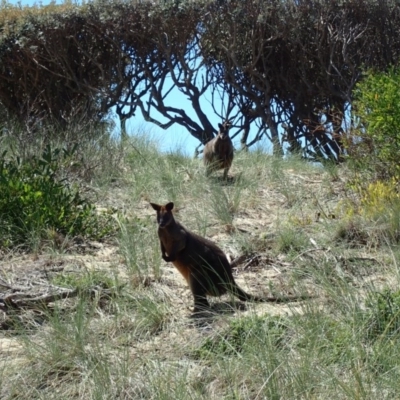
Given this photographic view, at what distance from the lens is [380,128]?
8945mm

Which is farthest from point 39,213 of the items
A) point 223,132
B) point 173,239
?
point 223,132

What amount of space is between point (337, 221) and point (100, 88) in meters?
7.51

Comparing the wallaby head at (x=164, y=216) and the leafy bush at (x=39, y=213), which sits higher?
the leafy bush at (x=39, y=213)

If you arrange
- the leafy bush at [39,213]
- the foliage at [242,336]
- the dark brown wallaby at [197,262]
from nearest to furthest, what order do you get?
the foliage at [242,336] → the dark brown wallaby at [197,262] → the leafy bush at [39,213]

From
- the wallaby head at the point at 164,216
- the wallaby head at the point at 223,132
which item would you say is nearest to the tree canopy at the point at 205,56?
the wallaby head at the point at 223,132

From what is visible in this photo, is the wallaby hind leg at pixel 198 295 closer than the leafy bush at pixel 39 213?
Yes

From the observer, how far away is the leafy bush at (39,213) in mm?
8141

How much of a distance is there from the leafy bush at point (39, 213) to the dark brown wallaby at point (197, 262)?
192 cm

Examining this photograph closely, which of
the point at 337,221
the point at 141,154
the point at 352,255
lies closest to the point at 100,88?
the point at 141,154

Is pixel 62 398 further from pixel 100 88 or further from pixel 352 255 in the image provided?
pixel 100 88

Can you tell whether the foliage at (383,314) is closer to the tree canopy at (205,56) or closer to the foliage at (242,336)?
the foliage at (242,336)

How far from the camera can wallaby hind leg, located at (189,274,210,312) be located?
20.3 feet

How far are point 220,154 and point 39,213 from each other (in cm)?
420

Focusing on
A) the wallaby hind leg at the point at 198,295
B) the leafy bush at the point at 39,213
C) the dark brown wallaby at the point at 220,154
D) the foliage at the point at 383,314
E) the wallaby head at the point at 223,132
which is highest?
the wallaby head at the point at 223,132
